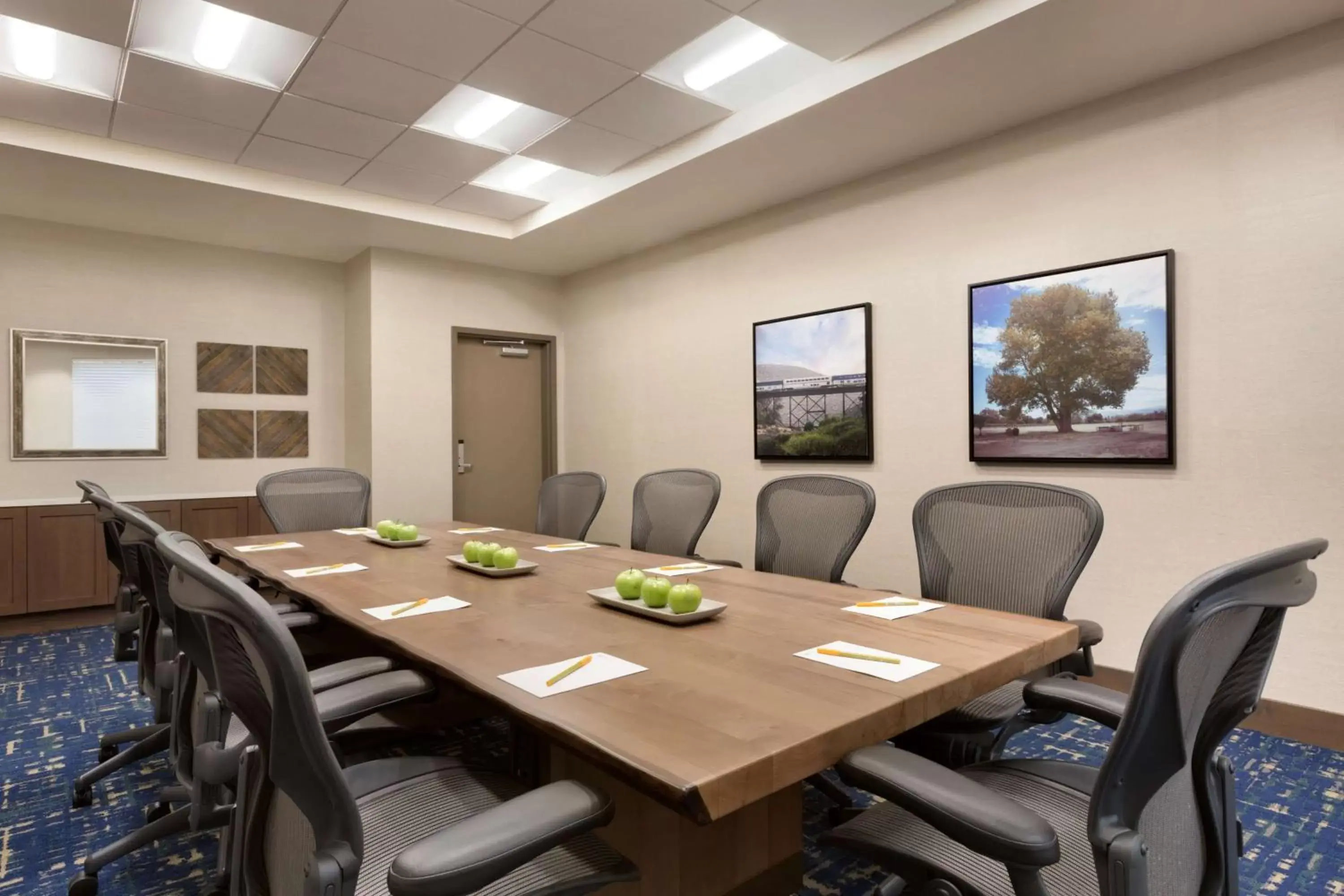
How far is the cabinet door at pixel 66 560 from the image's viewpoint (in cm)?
487

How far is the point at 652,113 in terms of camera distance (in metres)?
3.93

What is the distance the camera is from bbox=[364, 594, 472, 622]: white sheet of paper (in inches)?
74.9

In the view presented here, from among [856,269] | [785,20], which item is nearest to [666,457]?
[856,269]

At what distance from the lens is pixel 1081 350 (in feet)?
11.7

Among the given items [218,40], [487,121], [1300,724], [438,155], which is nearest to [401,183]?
[438,155]

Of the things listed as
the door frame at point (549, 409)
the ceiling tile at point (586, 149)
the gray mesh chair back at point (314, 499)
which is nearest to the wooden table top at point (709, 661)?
the gray mesh chair back at point (314, 499)

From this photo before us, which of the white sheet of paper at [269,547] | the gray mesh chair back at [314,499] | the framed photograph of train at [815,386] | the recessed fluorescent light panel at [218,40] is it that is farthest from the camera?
the framed photograph of train at [815,386]

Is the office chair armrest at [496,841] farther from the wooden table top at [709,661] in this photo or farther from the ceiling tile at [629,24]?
the ceiling tile at [629,24]

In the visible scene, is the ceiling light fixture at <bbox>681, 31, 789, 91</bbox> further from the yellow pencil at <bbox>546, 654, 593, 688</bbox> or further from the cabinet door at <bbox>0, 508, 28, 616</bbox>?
the cabinet door at <bbox>0, 508, 28, 616</bbox>

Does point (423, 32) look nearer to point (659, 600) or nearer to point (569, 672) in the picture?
point (659, 600)

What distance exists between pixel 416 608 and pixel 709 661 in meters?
0.90

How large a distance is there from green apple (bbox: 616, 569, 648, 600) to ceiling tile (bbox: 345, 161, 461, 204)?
3707 millimetres

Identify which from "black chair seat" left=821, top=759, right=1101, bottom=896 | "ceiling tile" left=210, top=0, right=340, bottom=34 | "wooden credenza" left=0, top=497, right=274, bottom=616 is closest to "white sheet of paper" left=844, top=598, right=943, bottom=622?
"black chair seat" left=821, top=759, right=1101, bottom=896

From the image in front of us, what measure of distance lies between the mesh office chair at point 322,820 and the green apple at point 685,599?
62cm
